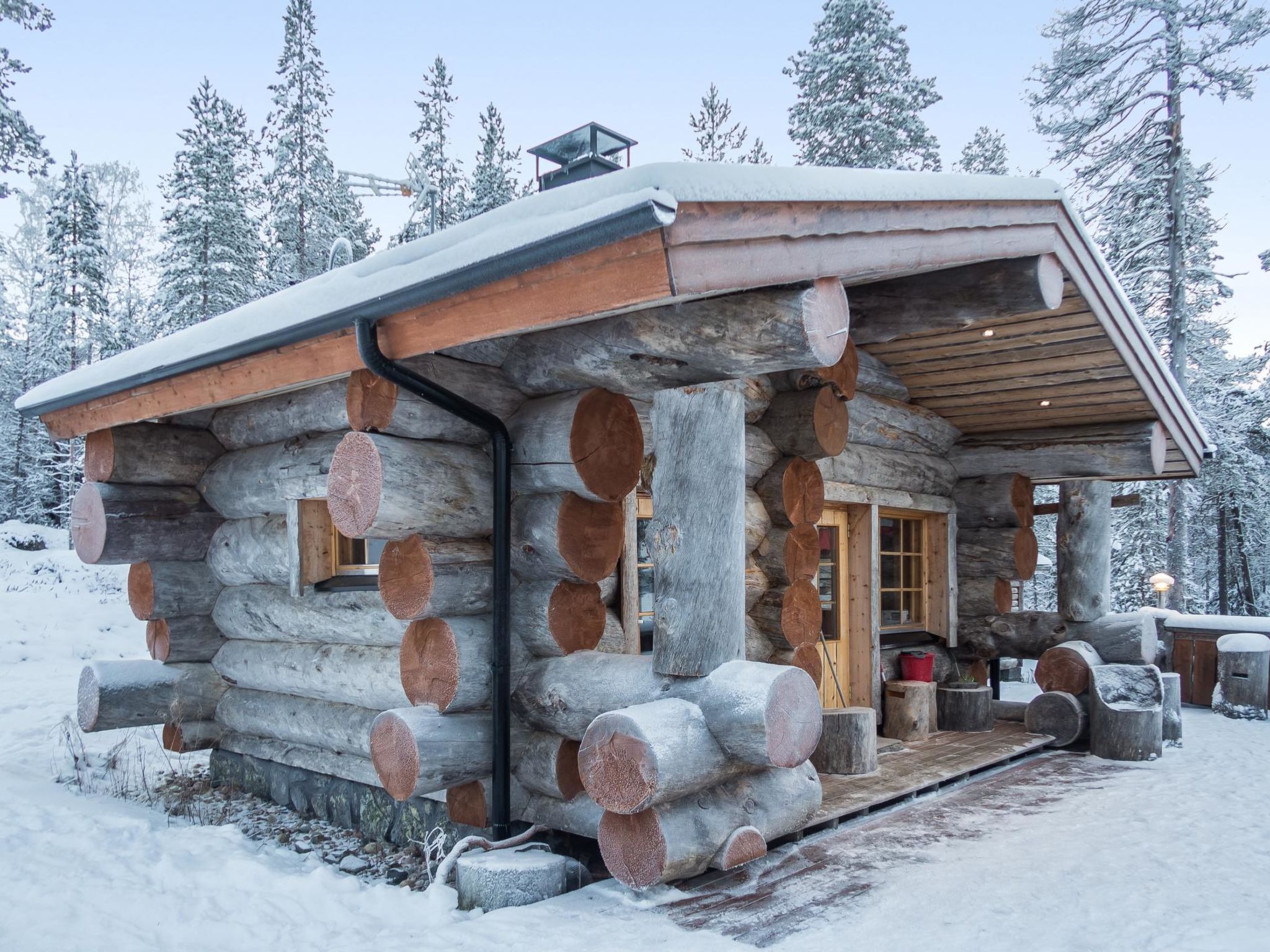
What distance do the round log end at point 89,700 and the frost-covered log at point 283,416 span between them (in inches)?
75.4

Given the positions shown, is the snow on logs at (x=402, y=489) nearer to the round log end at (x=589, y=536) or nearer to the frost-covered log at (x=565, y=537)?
the frost-covered log at (x=565, y=537)

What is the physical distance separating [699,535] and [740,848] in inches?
57.1

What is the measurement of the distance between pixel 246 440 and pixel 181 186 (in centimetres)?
1612

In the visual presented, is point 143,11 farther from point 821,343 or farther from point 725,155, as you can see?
point 821,343

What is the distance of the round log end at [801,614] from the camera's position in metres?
6.39

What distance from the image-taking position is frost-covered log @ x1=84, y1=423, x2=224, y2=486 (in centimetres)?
654

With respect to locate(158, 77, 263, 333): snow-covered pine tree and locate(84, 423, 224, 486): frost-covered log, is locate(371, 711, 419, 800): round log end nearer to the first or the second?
locate(84, 423, 224, 486): frost-covered log

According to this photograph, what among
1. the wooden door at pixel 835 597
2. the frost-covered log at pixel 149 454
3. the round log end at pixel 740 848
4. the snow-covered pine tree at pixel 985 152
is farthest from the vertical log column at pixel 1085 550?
the snow-covered pine tree at pixel 985 152

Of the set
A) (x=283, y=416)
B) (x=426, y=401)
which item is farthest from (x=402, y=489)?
(x=283, y=416)

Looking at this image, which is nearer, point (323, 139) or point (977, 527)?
point (977, 527)

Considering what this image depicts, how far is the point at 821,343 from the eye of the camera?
3.71 meters

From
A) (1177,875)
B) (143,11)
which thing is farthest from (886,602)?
(143,11)

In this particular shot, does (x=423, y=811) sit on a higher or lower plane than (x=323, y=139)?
lower

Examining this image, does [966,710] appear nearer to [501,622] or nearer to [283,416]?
[501,622]
